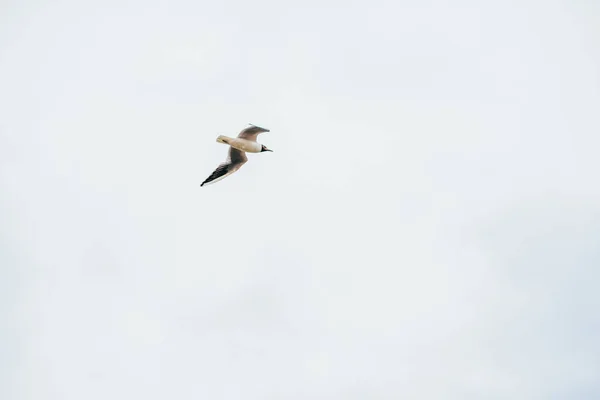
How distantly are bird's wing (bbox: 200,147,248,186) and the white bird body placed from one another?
62cm

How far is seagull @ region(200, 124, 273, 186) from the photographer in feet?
223

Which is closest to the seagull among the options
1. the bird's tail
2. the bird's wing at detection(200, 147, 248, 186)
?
the bird's wing at detection(200, 147, 248, 186)

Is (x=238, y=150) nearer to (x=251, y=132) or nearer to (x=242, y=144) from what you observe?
(x=242, y=144)

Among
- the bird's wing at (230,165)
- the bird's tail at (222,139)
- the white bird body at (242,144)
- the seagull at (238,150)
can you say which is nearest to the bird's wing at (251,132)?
the seagull at (238,150)

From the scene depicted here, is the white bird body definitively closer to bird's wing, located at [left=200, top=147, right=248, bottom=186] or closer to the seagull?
the seagull

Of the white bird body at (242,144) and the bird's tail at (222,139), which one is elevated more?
the white bird body at (242,144)

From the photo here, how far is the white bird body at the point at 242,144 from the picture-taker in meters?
67.0

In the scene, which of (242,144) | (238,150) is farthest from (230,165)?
(242,144)

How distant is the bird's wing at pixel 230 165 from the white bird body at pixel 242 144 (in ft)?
2.05

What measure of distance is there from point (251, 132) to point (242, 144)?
109 centimetres

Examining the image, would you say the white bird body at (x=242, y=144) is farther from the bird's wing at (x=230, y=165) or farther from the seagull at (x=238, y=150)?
the bird's wing at (x=230, y=165)

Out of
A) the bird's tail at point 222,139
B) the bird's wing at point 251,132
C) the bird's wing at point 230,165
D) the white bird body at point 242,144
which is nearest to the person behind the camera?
the bird's tail at point 222,139

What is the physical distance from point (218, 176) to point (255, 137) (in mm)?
3898

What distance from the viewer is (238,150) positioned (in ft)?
227
